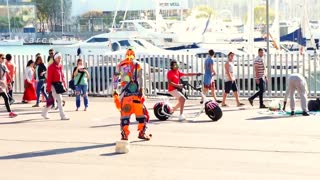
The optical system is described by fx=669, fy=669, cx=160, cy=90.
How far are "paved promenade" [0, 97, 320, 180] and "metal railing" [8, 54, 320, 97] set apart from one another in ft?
15.3

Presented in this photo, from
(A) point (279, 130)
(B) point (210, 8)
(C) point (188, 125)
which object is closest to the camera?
(A) point (279, 130)

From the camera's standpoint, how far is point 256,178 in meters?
9.24

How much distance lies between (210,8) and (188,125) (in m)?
39.0

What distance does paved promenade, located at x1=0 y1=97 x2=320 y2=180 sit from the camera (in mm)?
9711

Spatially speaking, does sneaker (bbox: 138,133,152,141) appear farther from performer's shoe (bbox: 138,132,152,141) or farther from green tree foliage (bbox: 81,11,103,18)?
green tree foliage (bbox: 81,11,103,18)

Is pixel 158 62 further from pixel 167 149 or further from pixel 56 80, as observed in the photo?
pixel 167 149

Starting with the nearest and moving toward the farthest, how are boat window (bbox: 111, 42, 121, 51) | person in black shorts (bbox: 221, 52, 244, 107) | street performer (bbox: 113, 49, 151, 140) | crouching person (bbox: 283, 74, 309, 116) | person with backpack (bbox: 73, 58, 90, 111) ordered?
street performer (bbox: 113, 49, 151, 140) < crouching person (bbox: 283, 74, 309, 116) < person with backpack (bbox: 73, 58, 90, 111) < person in black shorts (bbox: 221, 52, 244, 107) < boat window (bbox: 111, 42, 121, 51)

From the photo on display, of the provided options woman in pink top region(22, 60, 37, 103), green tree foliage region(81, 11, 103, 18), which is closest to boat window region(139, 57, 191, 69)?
woman in pink top region(22, 60, 37, 103)

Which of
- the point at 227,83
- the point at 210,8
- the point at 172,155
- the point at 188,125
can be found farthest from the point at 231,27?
the point at 172,155

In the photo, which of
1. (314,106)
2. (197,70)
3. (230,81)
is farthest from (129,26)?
(314,106)

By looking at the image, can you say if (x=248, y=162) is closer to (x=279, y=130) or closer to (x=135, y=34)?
(x=279, y=130)

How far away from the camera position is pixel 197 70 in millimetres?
22203

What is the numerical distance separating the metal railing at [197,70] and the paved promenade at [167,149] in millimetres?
4679

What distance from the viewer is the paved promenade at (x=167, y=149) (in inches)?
382
